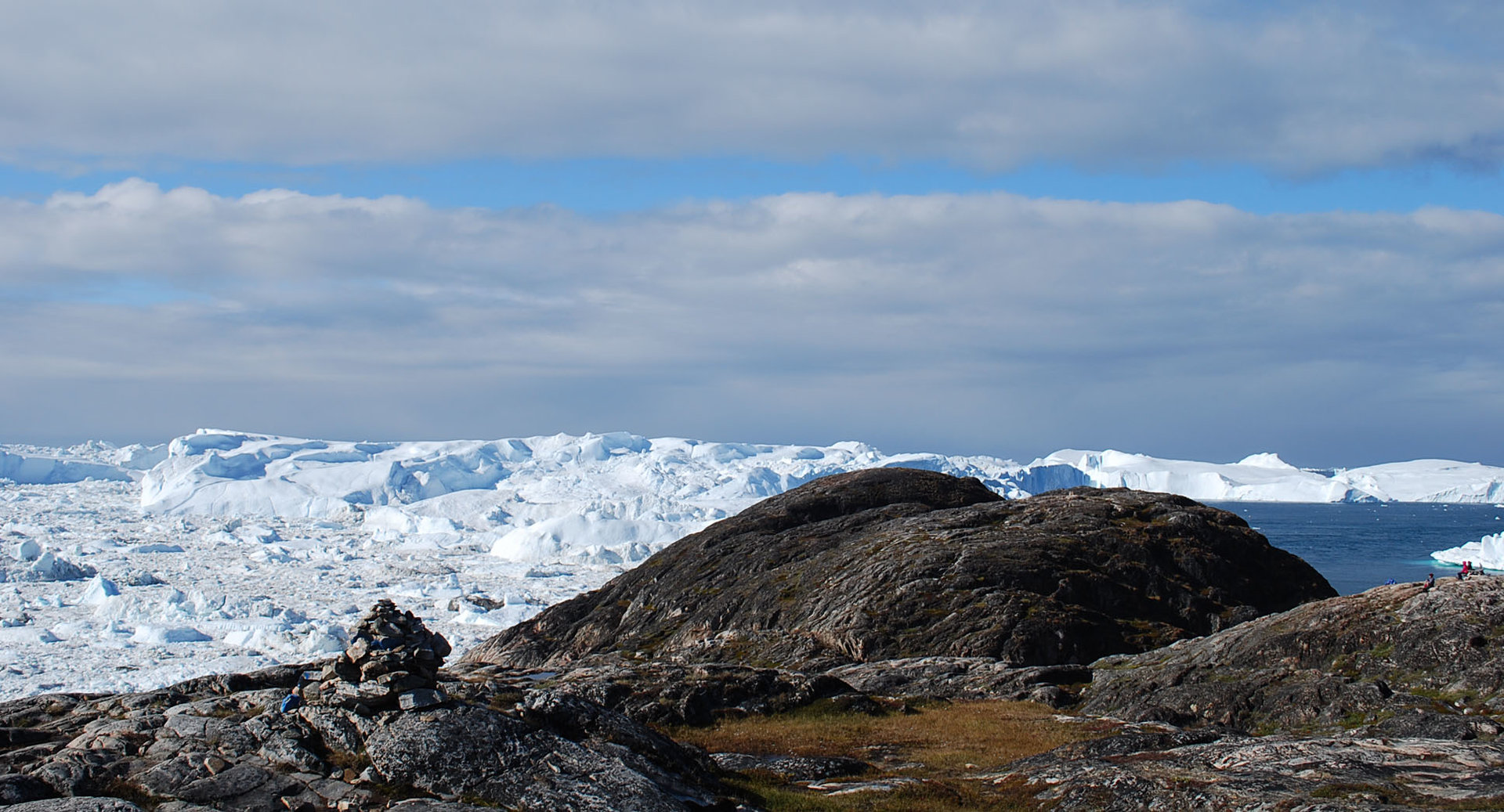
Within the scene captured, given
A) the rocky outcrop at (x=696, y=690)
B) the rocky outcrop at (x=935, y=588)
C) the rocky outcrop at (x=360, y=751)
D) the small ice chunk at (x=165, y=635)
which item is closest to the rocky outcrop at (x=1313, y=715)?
the rocky outcrop at (x=935, y=588)

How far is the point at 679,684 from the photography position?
34094 millimetres

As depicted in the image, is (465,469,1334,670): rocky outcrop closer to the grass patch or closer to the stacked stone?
A: the grass patch

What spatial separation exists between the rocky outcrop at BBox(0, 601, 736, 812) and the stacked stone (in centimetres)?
3

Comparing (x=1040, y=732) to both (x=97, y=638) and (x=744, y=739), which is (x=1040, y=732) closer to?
(x=744, y=739)

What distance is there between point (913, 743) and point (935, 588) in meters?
20.3

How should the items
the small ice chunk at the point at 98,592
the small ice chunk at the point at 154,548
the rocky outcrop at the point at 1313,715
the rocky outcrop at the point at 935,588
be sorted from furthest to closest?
1. the small ice chunk at the point at 154,548
2. the small ice chunk at the point at 98,592
3. the rocky outcrop at the point at 935,588
4. the rocky outcrop at the point at 1313,715

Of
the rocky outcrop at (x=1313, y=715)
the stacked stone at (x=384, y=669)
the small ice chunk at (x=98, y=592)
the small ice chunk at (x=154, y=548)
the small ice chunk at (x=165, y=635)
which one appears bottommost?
the small ice chunk at (x=165, y=635)

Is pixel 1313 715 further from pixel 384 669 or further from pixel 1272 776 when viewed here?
pixel 384 669

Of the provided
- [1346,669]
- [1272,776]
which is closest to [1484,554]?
[1346,669]

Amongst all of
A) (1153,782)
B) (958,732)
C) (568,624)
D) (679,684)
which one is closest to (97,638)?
(568,624)

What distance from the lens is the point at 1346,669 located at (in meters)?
29.8

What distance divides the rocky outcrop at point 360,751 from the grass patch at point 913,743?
287cm

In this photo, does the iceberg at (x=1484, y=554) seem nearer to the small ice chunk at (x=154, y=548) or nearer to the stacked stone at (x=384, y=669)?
the stacked stone at (x=384, y=669)

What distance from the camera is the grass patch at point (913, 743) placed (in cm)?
2125
